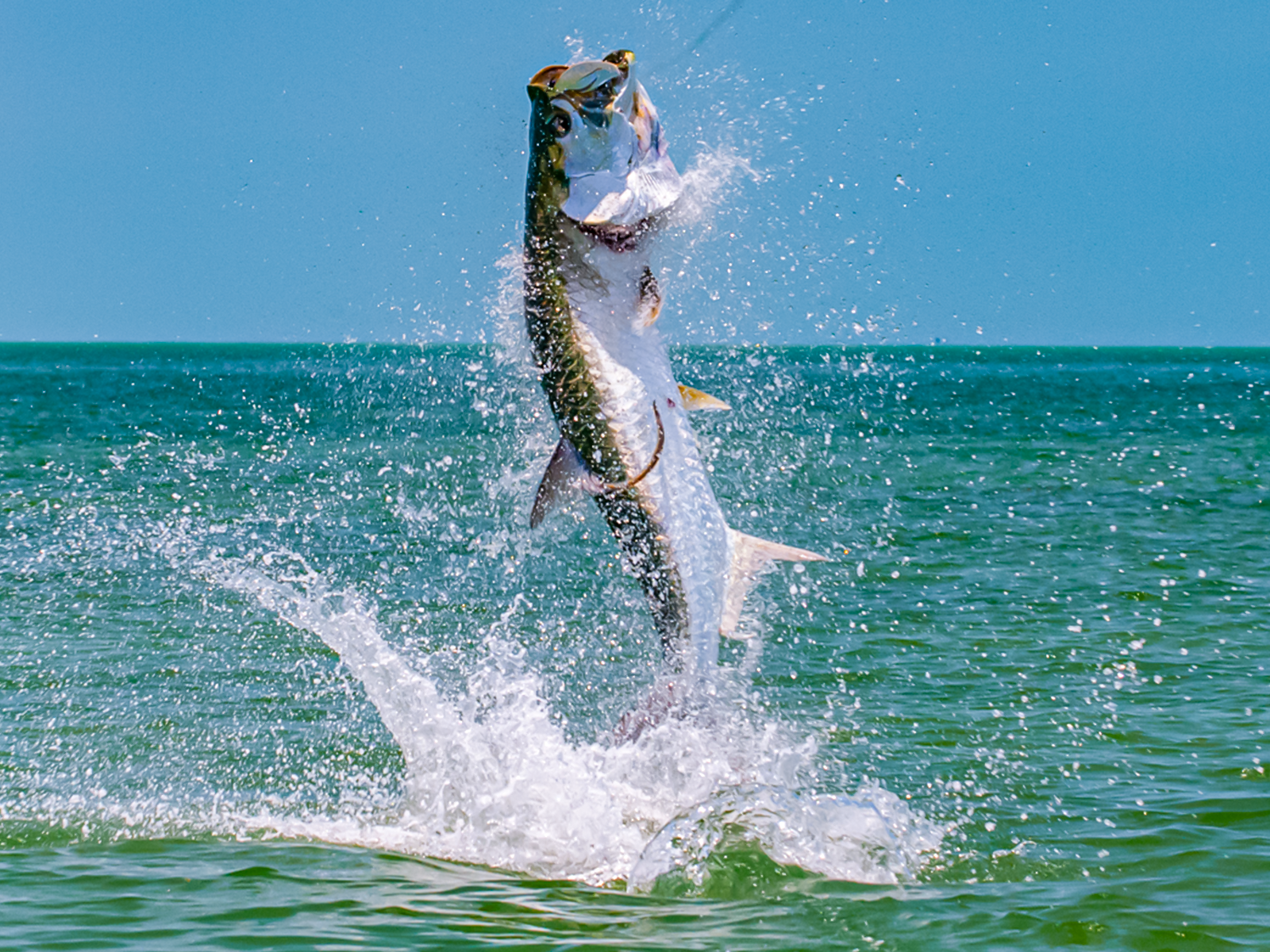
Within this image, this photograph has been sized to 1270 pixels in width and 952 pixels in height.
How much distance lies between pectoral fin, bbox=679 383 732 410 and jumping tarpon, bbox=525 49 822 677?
0.03ft

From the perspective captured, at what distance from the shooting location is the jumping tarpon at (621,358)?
515cm

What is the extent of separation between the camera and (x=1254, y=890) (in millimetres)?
5629

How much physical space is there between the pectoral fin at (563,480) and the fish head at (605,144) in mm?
1003

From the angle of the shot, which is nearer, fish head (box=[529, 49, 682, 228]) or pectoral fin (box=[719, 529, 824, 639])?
fish head (box=[529, 49, 682, 228])

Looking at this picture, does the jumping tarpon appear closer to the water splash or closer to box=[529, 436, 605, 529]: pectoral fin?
box=[529, 436, 605, 529]: pectoral fin

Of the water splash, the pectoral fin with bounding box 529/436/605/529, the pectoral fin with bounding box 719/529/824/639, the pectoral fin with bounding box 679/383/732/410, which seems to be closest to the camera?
the pectoral fin with bounding box 679/383/732/410

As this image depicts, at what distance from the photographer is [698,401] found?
5551 mm

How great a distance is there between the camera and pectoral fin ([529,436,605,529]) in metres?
5.61

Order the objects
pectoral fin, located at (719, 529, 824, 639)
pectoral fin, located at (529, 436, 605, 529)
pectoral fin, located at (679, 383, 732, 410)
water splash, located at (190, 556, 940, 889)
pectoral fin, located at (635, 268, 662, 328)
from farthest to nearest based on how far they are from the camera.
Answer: water splash, located at (190, 556, 940, 889) < pectoral fin, located at (719, 529, 824, 639) < pectoral fin, located at (529, 436, 605, 529) < pectoral fin, located at (679, 383, 732, 410) < pectoral fin, located at (635, 268, 662, 328)

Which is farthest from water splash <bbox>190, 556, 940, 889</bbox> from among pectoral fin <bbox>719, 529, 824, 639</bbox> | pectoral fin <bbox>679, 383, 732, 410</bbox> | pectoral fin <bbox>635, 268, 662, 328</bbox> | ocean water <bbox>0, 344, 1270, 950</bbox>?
pectoral fin <bbox>635, 268, 662, 328</bbox>

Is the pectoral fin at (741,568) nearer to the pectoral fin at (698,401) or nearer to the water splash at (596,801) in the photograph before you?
the water splash at (596,801)

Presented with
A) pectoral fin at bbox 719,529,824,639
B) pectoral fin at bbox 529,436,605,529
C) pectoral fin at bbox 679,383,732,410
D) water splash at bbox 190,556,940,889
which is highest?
pectoral fin at bbox 679,383,732,410

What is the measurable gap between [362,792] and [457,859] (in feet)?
4.76

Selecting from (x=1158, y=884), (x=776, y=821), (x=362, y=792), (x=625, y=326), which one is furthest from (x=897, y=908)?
(x=362, y=792)
